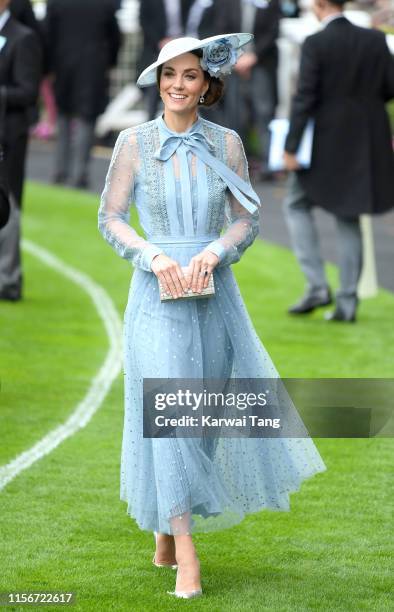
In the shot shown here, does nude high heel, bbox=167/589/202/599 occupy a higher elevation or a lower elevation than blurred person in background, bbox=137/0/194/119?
lower

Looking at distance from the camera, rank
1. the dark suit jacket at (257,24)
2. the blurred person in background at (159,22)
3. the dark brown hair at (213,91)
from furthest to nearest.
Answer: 1. the blurred person in background at (159,22)
2. the dark suit jacket at (257,24)
3. the dark brown hair at (213,91)

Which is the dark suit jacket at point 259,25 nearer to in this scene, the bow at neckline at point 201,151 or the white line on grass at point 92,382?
the white line on grass at point 92,382

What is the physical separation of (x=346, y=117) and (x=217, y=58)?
5963 mm

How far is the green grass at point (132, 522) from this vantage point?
5.79 metres

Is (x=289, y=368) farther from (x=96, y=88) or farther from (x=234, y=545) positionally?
(x=96, y=88)

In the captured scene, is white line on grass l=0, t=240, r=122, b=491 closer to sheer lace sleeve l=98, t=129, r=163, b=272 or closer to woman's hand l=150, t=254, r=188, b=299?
sheer lace sleeve l=98, t=129, r=163, b=272

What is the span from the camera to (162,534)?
596cm

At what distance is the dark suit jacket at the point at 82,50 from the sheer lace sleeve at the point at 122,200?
14010 millimetres

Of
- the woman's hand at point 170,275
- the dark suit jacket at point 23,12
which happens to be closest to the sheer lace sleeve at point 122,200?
the woman's hand at point 170,275

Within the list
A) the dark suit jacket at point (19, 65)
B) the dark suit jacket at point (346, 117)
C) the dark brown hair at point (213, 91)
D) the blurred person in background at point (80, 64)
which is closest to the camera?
the dark brown hair at point (213, 91)

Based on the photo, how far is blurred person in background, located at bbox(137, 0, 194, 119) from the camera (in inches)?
765

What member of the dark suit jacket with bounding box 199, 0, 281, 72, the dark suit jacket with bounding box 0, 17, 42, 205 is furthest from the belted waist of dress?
the dark suit jacket with bounding box 199, 0, 281, 72

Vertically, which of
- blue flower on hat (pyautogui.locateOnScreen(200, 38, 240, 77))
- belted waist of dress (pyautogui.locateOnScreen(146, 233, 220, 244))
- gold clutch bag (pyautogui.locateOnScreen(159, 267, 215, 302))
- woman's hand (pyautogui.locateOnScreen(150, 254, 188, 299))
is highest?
blue flower on hat (pyautogui.locateOnScreen(200, 38, 240, 77))

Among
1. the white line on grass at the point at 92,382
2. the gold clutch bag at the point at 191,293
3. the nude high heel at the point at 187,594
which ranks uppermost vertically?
the gold clutch bag at the point at 191,293
